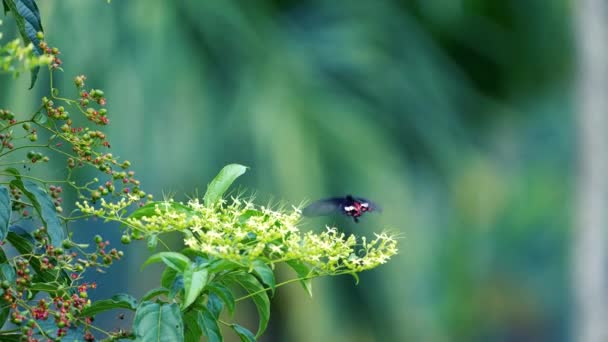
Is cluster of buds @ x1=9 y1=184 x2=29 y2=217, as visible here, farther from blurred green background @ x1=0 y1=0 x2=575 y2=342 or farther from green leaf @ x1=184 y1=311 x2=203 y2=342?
blurred green background @ x1=0 y1=0 x2=575 y2=342

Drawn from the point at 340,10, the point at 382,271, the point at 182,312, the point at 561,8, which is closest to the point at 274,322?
the point at 382,271

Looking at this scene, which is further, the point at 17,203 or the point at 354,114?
the point at 354,114

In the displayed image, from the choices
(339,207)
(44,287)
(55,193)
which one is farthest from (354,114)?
(44,287)

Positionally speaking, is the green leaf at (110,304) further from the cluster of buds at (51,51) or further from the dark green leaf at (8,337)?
the cluster of buds at (51,51)

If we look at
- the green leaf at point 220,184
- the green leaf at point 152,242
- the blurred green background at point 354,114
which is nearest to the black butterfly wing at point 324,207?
the green leaf at point 220,184

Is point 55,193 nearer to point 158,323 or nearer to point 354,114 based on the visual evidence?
point 158,323
